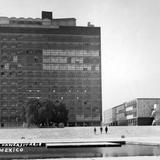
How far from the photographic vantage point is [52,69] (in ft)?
536

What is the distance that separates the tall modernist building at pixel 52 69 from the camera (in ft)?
529

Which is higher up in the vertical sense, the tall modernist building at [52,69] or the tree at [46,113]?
the tall modernist building at [52,69]

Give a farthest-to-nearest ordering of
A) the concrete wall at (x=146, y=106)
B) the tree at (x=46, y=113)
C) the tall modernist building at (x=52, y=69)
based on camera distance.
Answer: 1. the tall modernist building at (x=52, y=69)
2. the concrete wall at (x=146, y=106)
3. the tree at (x=46, y=113)

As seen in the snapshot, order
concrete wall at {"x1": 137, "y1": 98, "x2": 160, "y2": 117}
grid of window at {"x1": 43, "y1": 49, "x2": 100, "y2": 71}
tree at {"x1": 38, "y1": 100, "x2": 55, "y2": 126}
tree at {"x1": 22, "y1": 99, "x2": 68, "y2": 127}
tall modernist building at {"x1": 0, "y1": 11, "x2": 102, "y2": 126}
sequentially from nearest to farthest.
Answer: tree at {"x1": 38, "y1": 100, "x2": 55, "y2": 126} → tree at {"x1": 22, "y1": 99, "x2": 68, "y2": 127} → concrete wall at {"x1": 137, "y1": 98, "x2": 160, "y2": 117} → tall modernist building at {"x1": 0, "y1": 11, "x2": 102, "y2": 126} → grid of window at {"x1": 43, "y1": 49, "x2": 100, "y2": 71}

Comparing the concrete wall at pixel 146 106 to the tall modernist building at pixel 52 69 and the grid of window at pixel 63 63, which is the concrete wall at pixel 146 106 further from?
the grid of window at pixel 63 63

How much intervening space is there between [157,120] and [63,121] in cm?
3997

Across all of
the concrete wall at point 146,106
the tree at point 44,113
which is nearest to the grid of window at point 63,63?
the concrete wall at point 146,106

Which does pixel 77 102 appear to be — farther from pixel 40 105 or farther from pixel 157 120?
pixel 40 105

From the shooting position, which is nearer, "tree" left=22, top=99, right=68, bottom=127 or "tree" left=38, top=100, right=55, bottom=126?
"tree" left=38, top=100, right=55, bottom=126

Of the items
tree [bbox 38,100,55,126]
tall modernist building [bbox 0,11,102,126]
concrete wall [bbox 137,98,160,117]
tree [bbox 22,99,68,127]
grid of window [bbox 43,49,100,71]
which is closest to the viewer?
tree [bbox 38,100,55,126]

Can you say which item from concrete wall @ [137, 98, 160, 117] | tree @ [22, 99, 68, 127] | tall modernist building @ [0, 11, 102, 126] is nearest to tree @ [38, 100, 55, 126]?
tree @ [22, 99, 68, 127]

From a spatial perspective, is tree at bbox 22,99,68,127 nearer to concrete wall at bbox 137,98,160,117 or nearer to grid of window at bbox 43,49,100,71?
grid of window at bbox 43,49,100,71

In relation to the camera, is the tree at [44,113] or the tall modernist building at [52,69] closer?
the tree at [44,113]

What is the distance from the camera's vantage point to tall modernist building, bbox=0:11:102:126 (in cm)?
16125
